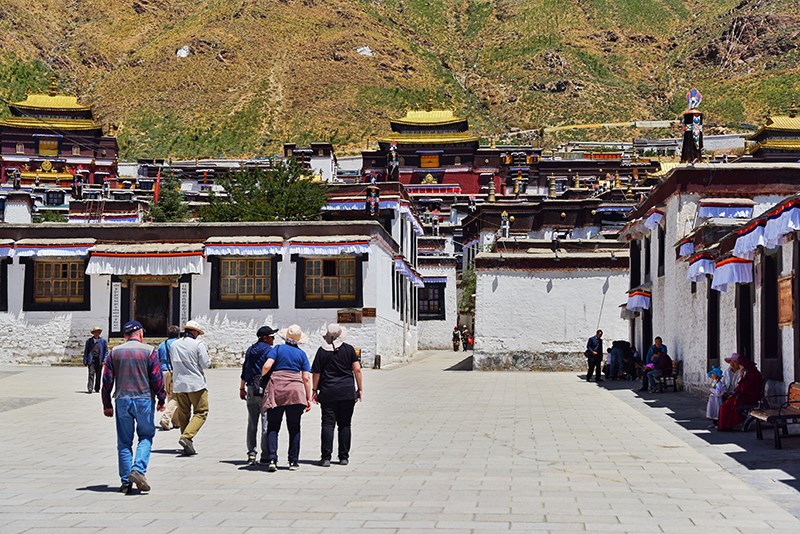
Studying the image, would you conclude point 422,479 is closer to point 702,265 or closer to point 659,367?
point 702,265

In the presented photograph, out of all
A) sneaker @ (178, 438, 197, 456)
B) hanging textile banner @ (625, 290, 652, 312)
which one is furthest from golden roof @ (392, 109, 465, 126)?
sneaker @ (178, 438, 197, 456)

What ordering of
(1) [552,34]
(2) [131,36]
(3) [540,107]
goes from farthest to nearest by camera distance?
(2) [131,36], (1) [552,34], (3) [540,107]

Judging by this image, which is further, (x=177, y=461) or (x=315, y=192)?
(x=315, y=192)

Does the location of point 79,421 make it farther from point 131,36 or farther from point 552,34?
point 131,36

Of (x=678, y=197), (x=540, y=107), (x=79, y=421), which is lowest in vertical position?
(x=79, y=421)

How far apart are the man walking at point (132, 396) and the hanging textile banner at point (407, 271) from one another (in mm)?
25336

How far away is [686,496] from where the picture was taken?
31.1 ft

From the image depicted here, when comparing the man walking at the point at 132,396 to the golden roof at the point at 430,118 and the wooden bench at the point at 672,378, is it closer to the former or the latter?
the wooden bench at the point at 672,378

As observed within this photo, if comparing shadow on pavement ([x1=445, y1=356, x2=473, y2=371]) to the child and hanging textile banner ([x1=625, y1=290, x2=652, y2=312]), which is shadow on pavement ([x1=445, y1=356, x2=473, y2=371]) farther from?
the child

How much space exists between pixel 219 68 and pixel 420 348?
270 feet

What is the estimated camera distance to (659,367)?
72.8 feet

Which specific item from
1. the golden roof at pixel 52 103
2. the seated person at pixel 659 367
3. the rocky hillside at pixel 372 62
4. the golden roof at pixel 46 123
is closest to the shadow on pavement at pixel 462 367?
the seated person at pixel 659 367

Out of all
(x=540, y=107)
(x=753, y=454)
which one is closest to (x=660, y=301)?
(x=753, y=454)

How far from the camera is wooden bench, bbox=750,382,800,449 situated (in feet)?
40.6
